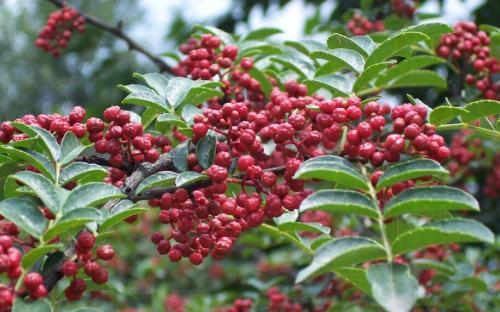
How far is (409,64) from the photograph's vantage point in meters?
2.50

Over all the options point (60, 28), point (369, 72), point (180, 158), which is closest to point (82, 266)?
point (180, 158)

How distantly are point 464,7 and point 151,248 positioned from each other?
3.69 m

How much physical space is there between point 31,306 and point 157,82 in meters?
0.96

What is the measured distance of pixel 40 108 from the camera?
75.2 feet

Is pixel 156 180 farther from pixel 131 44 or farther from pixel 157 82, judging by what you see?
pixel 131 44

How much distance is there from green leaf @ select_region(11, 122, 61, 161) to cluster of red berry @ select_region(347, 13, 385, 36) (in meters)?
2.25

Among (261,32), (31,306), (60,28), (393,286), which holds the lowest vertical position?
(393,286)

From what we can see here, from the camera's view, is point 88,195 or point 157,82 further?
point 157,82

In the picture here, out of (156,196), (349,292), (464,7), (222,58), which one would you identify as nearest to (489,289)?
(349,292)

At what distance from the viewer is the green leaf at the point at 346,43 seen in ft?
6.63

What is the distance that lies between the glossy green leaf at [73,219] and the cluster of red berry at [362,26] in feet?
8.15

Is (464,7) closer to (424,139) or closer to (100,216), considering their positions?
(424,139)

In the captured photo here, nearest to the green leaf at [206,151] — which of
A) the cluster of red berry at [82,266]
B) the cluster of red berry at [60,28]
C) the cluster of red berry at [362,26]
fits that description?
the cluster of red berry at [82,266]

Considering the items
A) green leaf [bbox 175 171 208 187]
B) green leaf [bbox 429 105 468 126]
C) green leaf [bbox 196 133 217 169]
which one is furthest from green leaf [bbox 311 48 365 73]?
Answer: green leaf [bbox 175 171 208 187]
